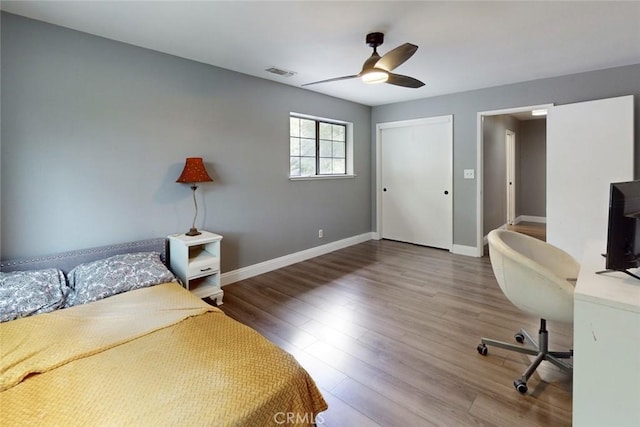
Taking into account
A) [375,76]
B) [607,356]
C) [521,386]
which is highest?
[375,76]

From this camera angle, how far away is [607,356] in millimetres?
1203

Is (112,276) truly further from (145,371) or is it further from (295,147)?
(295,147)

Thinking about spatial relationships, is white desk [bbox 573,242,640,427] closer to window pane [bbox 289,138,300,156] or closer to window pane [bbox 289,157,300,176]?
window pane [bbox 289,157,300,176]

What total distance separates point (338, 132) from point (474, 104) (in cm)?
210

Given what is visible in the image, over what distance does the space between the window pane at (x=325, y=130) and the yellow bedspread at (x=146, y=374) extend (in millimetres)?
3653

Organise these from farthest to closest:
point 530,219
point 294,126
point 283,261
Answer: point 530,219, point 294,126, point 283,261

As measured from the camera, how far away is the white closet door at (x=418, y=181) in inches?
196

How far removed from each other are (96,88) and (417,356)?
3.35m

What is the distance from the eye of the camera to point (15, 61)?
A: 2244mm

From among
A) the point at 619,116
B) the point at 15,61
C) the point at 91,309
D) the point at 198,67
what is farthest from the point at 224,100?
the point at 619,116

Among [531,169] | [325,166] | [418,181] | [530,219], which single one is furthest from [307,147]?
[530,219]

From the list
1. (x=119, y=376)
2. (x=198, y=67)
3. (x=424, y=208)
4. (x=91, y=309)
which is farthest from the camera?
(x=424, y=208)

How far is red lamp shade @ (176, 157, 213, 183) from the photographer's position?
9.65 feet

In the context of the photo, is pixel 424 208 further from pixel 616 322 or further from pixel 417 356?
pixel 616 322
